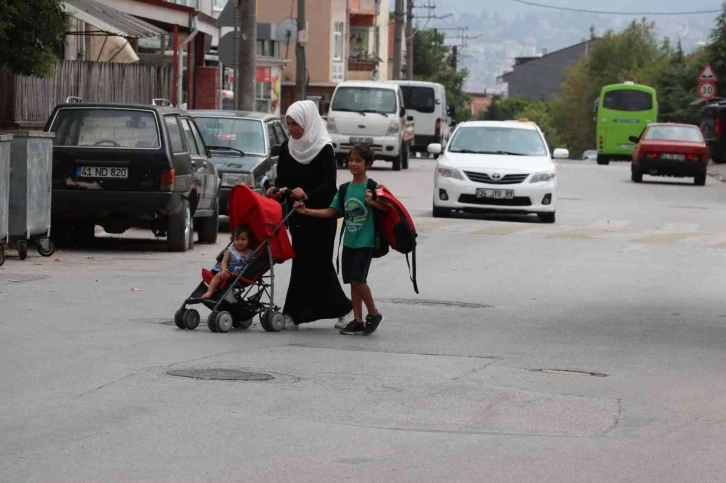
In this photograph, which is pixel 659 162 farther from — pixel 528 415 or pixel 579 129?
pixel 579 129

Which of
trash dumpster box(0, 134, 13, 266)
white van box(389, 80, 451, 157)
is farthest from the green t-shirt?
white van box(389, 80, 451, 157)

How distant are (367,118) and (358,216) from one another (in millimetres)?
29496

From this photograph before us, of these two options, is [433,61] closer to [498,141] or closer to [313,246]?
[498,141]

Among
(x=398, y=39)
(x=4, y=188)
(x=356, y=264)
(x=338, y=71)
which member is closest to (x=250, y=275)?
(x=356, y=264)

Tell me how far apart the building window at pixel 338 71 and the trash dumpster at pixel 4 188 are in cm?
6878

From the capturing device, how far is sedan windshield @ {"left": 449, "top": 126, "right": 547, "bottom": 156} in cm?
2505

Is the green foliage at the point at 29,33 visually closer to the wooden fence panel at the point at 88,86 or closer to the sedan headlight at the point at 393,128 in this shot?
the wooden fence panel at the point at 88,86

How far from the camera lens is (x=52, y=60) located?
19.2 metres

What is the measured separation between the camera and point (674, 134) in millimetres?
40969

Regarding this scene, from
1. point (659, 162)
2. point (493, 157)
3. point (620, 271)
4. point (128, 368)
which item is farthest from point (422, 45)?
point (128, 368)

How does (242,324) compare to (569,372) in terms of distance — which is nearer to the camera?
(569,372)

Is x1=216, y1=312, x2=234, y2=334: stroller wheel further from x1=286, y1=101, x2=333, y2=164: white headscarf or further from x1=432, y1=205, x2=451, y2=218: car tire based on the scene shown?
x1=432, y1=205, x2=451, y2=218: car tire

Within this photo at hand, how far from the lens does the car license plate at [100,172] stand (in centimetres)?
1691

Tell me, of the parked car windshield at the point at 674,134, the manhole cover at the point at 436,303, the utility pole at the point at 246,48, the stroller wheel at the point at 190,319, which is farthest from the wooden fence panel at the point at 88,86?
the stroller wheel at the point at 190,319
